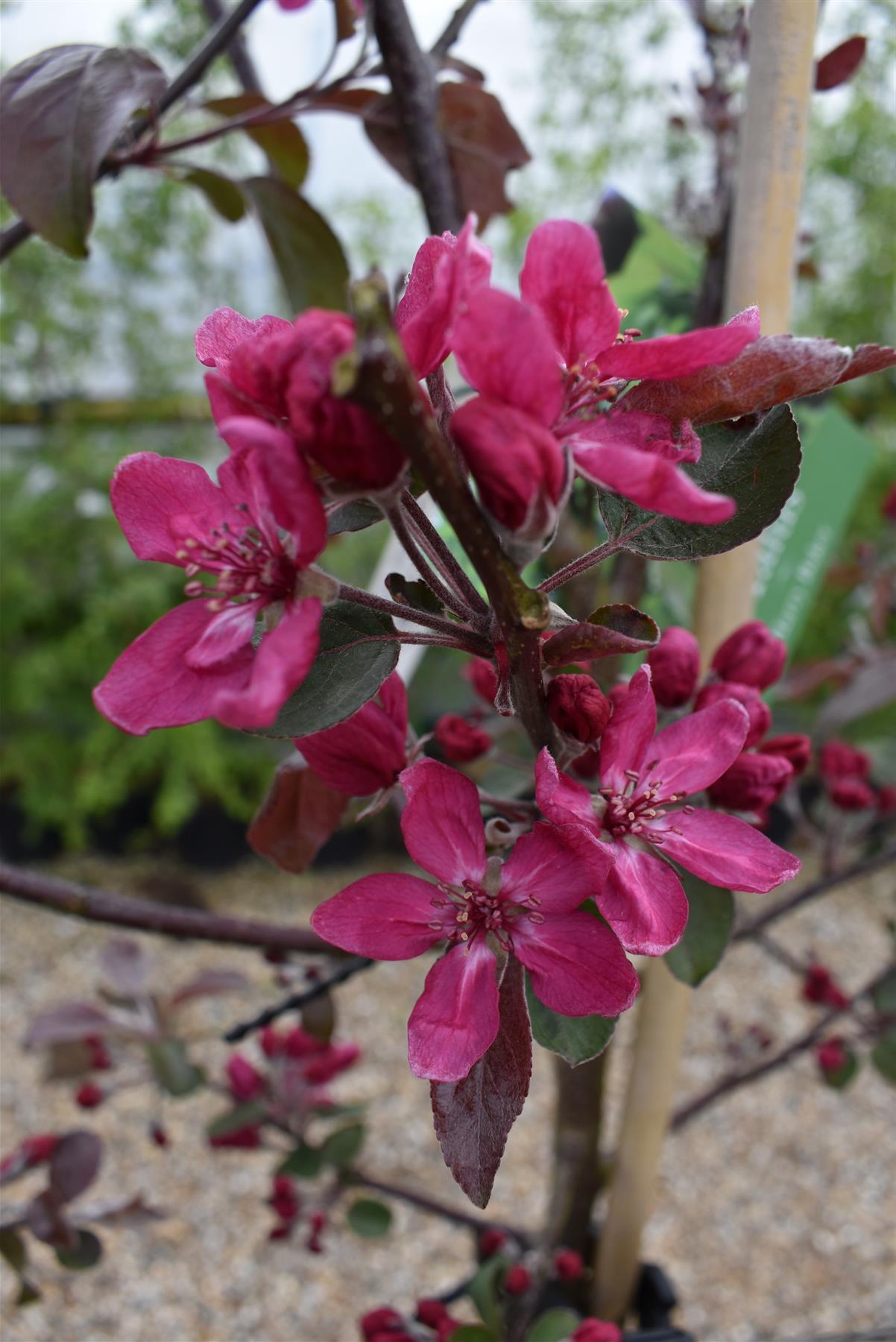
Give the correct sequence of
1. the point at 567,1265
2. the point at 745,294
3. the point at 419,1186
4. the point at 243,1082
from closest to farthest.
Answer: the point at 745,294
the point at 567,1265
the point at 243,1082
the point at 419,1186

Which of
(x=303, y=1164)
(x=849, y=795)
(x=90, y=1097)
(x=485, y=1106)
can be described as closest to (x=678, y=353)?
(x=485, y=1106)

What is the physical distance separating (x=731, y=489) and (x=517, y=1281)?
56 cm

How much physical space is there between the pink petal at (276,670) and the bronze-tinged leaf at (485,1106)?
151 mm

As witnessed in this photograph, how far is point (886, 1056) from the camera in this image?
894mm

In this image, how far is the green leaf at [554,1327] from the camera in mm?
564

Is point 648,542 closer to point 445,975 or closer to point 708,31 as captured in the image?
point 445,975

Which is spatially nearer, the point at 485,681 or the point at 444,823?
the point at 444,823

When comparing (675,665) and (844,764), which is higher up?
(675,665)

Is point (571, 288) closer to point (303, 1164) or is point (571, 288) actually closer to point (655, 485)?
point (655, 485)

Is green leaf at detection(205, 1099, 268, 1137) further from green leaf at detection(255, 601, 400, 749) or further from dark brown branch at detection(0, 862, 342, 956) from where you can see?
green leaf at detection(255, 601, 400, 749)

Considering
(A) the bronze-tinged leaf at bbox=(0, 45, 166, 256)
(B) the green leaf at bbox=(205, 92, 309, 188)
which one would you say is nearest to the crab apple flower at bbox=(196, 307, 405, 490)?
(A) the bronze-tinged leaf at bbox=(0, 45, 166, 256)

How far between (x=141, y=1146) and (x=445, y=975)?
4.80 ft

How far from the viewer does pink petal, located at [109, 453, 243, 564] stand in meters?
0.32

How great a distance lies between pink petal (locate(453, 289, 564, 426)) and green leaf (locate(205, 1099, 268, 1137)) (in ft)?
2.33
